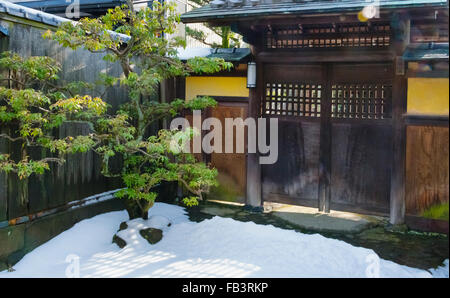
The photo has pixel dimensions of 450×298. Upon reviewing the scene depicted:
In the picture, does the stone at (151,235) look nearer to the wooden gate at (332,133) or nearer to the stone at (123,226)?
the stone at (123,226)

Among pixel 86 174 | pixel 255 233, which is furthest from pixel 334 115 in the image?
pixel 86 174

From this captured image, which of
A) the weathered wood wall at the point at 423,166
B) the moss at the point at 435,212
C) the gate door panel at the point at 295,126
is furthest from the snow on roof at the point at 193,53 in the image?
the moss at the point at 435,212

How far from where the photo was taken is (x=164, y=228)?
8.70 m

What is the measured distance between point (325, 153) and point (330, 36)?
8.39 feet

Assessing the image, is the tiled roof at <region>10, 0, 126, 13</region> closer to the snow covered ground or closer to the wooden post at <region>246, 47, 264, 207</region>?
the wooden post at <region>246, 47, 264, 207</region>

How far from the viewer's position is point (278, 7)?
27.7 ft

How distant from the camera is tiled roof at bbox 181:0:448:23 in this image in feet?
24.4

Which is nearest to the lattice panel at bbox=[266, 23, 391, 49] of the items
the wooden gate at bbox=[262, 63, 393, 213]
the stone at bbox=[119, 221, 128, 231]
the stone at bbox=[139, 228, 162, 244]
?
the wooden gate at bbox=[262, 63, 393, 213]

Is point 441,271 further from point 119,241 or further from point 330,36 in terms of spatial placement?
point 119,241

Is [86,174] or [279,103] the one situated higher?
[279,103]

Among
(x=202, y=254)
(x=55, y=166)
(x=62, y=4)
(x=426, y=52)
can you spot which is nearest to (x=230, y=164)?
(x=202, y=254)

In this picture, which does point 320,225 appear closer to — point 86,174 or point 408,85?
point 408,85

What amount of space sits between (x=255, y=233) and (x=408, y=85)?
4.22 m

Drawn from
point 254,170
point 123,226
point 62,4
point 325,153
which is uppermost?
point 62,4
